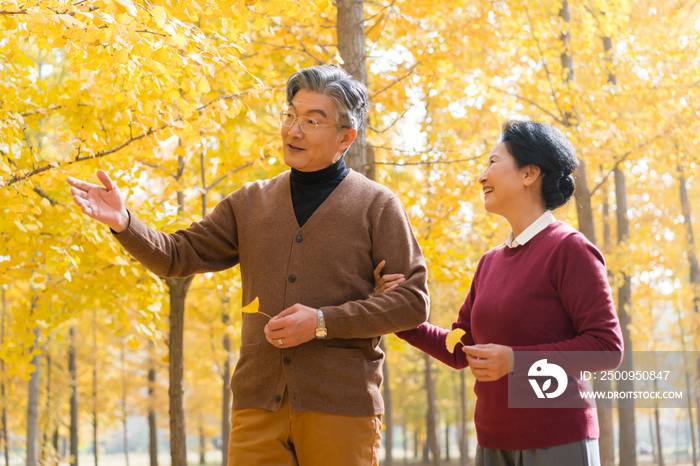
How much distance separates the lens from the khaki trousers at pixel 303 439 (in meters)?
1.85

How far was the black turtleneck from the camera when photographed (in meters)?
2.13

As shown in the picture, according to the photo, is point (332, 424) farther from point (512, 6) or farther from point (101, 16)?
point (512, 6)

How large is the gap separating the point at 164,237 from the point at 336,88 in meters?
0.81

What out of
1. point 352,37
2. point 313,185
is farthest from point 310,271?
point 352,37

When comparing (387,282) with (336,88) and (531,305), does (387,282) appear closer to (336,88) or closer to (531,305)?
(531,305)

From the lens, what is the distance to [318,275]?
1962 mm

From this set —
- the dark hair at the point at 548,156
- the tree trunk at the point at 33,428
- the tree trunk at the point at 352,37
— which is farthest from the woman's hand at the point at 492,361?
the tree trunk at the point at 33,428

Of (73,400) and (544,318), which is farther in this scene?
(73,400)

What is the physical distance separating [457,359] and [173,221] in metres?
3.01

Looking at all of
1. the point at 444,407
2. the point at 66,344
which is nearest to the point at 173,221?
the point at 66,344

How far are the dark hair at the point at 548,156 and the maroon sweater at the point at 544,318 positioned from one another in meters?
0.15

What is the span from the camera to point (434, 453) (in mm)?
11656

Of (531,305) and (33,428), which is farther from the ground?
(531,305)
